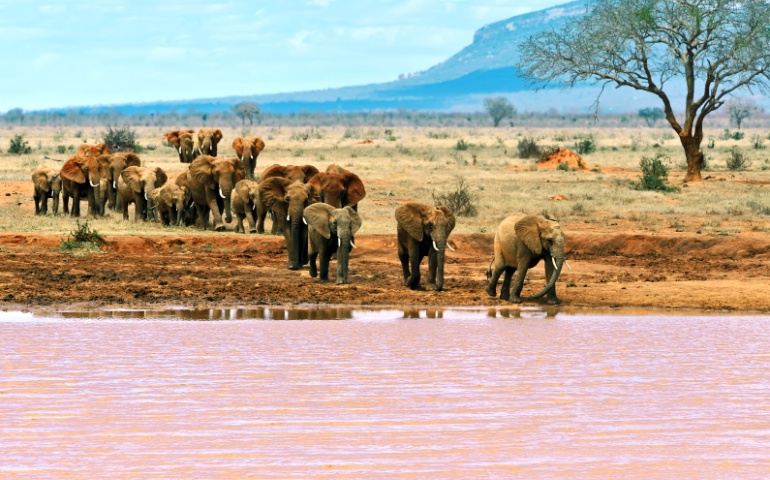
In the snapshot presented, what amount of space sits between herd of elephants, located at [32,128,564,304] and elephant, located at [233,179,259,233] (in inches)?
0.8

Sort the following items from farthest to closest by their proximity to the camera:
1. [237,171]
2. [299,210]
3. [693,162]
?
[693,162]
[237,171]
[299,210]

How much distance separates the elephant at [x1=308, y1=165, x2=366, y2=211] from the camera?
21078mm

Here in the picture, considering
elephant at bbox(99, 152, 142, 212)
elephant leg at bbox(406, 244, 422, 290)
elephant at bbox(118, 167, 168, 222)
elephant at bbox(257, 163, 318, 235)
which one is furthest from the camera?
elephant at bbox(99, 152, 142, 212)

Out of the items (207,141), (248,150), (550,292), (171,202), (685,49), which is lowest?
(550,292)

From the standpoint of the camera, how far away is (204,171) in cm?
2603

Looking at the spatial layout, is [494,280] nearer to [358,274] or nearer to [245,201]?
[358,274]

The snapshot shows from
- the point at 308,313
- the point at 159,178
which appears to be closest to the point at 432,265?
the point at 308,313

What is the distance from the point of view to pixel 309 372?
1160 cm

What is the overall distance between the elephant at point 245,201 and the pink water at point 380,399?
958cm

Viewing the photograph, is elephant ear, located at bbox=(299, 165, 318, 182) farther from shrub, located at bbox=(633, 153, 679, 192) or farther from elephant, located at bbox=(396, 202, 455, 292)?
shrub, located at bbox=(633, 153, 679, 192)

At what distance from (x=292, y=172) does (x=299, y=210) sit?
197 cm

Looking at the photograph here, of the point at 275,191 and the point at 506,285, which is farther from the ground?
the point at 275,191

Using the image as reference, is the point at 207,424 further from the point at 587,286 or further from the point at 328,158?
the point at 328,158

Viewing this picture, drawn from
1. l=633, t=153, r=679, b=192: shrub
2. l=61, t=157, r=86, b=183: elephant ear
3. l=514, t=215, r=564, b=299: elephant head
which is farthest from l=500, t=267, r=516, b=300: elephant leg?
l=633, t=153, r=679, b=192: shrub
